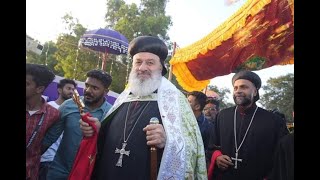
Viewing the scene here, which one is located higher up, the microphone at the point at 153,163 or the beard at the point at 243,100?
the beard at the point at 243,100

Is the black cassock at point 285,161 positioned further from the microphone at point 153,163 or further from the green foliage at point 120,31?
the green foliage at point 120,31

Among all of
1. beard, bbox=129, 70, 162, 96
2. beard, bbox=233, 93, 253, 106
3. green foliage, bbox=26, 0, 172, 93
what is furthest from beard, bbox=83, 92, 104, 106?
green foliage, bbox=26, 0, 172, 93

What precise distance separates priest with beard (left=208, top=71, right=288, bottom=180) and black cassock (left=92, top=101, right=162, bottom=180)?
107 centimetres

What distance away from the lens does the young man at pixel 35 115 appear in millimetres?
2793

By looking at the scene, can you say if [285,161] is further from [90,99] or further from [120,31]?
[120,31]

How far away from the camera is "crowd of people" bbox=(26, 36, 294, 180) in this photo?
8.11 ft

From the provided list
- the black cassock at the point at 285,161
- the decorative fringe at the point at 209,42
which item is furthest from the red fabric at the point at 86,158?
the decorative fringe at the point at 209,42

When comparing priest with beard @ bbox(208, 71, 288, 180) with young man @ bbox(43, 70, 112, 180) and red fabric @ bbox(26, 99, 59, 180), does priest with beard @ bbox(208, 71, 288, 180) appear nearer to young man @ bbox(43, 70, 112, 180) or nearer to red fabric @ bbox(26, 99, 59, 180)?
young man @ bbox(43, 70, 112, 180)

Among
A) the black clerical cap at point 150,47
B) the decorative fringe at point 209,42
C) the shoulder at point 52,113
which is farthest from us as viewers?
the decorative fringe at point 209,42

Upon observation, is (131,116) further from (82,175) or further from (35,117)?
(35,117)

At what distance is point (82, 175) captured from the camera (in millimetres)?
2654

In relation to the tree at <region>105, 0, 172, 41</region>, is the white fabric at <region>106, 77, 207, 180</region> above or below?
below
